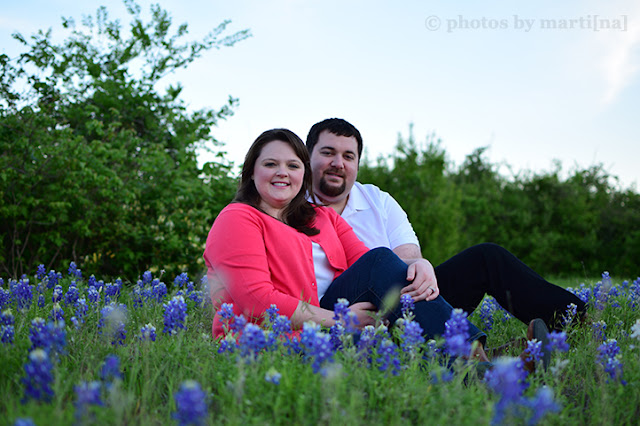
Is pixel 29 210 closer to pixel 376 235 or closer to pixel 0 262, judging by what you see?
pixel 0 262

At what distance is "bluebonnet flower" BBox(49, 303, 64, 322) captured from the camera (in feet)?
8.85

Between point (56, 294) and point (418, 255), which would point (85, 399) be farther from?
point (418, 255)

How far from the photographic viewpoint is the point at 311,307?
107 inches

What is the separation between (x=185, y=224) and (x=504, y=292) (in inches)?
163

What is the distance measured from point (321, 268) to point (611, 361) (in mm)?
1640

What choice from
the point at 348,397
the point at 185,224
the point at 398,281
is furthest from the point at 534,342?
the point at 185,224

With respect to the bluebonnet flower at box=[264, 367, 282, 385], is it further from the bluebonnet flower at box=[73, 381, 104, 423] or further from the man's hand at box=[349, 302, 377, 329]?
the man's hand at box=[349, 302, 377, 329]

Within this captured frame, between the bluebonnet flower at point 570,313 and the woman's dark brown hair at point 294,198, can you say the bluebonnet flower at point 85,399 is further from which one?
the bluebonnet flower at point 570,313

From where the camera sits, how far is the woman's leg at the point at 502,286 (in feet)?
10.3

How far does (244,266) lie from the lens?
2748 millimetres

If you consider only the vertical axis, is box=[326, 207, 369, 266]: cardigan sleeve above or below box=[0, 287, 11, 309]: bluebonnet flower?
above

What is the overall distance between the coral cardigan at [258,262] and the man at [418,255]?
61 cm

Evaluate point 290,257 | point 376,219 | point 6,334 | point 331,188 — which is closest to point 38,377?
point 6,334

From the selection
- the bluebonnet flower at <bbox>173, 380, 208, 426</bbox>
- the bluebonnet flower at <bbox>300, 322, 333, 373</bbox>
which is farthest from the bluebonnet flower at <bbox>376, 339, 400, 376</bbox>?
the bluebonnet flower at <bbox>173, 380, 208, 426</bbox>
